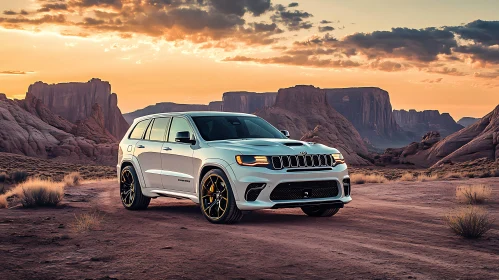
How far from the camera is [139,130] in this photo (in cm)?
1317

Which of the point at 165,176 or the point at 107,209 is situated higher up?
the point at 165,176

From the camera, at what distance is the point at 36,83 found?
596 feet

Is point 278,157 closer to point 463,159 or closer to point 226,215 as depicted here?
point 226,215

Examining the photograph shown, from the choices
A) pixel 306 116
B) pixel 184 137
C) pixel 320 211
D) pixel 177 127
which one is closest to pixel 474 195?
Result: pixel 320 211

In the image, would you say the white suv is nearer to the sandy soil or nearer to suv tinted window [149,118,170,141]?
suv tinted window [149,118,170,141]

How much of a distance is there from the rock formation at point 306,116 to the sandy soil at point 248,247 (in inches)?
5206

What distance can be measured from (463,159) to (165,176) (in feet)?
182

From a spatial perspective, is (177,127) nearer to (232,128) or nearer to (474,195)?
(232,128)

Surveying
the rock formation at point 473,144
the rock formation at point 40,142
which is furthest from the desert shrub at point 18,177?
the rock formation at point 40,142

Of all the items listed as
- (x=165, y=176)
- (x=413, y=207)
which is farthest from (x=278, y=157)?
(x=413, y=207)

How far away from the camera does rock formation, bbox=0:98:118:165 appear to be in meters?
91.1

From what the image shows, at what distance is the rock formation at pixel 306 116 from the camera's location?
151375 millimetres

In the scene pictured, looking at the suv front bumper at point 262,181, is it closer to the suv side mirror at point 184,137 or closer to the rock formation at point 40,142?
the suv side mirror at point 184,137

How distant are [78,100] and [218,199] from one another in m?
176
